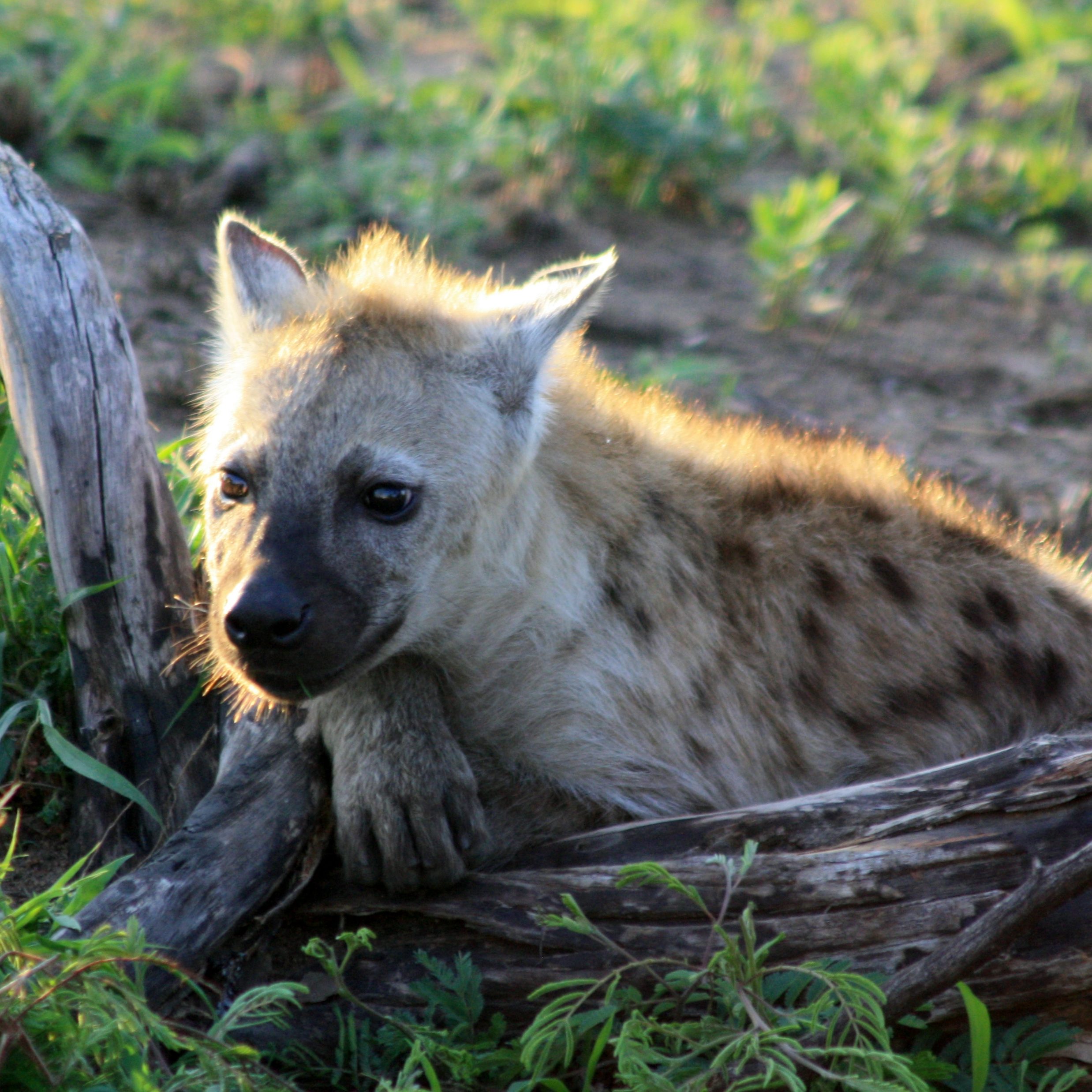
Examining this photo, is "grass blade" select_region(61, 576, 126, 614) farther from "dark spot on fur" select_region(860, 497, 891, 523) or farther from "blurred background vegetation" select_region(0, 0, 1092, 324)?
"blurred background vegetation" select_region(0, 0, 1092, 324)

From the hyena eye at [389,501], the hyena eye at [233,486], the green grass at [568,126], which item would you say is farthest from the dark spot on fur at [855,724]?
the green grass at [568,126]

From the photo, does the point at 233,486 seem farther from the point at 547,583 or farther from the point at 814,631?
the point at 814,631

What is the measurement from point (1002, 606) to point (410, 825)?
1421 millimetres

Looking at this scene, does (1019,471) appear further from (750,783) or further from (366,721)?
(366,721)

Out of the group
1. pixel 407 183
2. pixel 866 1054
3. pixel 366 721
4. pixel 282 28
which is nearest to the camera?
pixel 866 1054

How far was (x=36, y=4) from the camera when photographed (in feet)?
18.3

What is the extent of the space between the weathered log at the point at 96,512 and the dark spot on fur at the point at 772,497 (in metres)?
1.19

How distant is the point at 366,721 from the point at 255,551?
365 mm

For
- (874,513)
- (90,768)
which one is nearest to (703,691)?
(874,513)

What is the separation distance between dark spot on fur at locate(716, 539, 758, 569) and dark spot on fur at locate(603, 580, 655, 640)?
9.6 inches

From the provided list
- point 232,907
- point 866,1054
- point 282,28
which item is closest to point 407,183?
point 282,28

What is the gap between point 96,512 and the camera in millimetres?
2629

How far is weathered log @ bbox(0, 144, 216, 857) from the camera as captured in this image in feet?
8.55

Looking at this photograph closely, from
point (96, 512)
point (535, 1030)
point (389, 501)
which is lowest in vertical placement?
point (535, 1030)
